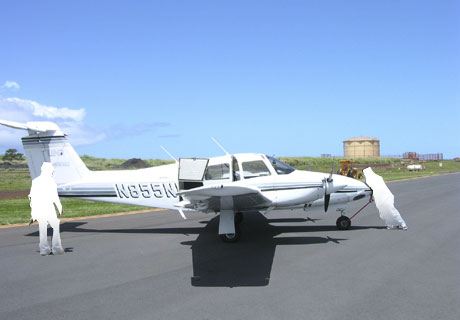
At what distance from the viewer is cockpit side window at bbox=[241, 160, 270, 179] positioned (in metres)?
9.66

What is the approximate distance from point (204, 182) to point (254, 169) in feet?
4.85

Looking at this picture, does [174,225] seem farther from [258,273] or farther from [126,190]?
[258,273]

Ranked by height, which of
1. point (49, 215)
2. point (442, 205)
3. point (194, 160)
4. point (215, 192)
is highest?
point (194, 160)

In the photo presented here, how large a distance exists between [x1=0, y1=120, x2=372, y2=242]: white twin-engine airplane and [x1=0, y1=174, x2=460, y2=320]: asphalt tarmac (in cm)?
100

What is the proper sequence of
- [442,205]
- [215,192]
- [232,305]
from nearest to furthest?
1. [232,305]
2. [215,192]
3. [442,205]

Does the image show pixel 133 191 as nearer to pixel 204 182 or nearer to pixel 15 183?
pixel 204 182

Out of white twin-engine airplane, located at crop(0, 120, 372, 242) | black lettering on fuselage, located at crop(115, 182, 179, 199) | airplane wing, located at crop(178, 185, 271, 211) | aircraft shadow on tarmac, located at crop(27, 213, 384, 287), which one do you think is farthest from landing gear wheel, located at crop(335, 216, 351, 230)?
black lettering on fuselage, located at crop(115, 182, 179, 199)

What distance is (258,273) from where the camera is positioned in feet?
21.5

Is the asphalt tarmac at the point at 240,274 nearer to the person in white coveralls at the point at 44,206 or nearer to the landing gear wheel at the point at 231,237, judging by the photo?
the landing gear wheel at the point at 231,237

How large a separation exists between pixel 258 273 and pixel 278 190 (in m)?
3.26

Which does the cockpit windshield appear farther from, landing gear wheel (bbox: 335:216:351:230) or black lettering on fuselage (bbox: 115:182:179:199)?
black lettering on fuselage (bbox: 115:182:179:199)

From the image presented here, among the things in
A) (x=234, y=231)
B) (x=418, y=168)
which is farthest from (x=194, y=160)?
(x=418, y=168)

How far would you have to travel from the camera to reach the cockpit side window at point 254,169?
9664 mm

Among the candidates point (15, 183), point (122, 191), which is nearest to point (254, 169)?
point (122, 191)
